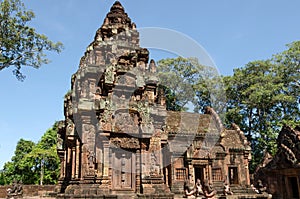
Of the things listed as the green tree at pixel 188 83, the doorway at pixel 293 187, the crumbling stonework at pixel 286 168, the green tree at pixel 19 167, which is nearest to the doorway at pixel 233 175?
the crumbling stonework at pixel 286 168

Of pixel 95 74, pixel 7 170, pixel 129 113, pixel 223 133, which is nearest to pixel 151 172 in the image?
pixel 129 113

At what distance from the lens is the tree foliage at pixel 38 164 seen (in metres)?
30.0

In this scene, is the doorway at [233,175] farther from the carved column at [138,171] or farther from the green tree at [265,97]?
the carved column at [138,171]

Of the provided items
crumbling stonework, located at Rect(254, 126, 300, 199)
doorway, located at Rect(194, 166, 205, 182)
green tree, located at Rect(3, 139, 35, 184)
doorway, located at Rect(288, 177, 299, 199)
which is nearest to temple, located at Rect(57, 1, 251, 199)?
doorway, located at Rect(194, 166, 205, 182)

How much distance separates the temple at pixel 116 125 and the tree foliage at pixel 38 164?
15226 mm

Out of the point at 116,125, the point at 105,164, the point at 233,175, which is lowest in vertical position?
the point at 233,175

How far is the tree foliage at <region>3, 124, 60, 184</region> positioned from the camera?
30016mm

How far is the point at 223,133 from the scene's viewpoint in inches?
818

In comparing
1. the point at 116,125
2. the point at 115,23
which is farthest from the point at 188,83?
the point at 116,125

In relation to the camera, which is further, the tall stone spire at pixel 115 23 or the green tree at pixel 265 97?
the green tree at pixel 265 97

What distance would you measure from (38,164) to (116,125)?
2187 cm

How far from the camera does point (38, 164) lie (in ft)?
100

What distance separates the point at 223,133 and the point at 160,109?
9.00 metres

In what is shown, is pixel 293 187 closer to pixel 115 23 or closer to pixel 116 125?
pixel 116 125
